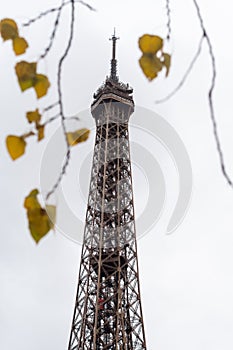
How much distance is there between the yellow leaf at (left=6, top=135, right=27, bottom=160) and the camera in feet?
5.04

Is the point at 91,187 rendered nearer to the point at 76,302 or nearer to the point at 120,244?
the point at 120,244

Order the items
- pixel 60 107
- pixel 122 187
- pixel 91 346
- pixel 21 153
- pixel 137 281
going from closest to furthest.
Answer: pixel 21 153
pixel 60 107
pixel 91 346
pixel 137 281
pixel 122 187

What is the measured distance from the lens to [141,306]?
25.1 metres

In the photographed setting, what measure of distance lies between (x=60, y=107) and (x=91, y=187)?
26.7 m

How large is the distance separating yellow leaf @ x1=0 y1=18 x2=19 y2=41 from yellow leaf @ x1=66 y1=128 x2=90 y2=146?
0.38m

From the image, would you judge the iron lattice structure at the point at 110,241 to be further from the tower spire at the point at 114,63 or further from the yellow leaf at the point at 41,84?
the yellow leaf at the point at 41,84

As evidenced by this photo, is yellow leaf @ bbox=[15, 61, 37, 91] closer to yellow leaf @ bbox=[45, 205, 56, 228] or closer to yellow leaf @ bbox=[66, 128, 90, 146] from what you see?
yellow leaf @ bbox=[66, 128, 90, 146]

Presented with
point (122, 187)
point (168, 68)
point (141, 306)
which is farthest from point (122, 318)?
point (168, 68)

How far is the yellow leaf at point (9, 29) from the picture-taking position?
1796 mm

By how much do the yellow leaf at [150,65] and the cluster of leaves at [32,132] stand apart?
→ 0.87ft

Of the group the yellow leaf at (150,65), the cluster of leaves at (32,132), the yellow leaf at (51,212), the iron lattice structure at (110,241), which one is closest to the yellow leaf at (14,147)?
the cluster of leaves at (32,132)

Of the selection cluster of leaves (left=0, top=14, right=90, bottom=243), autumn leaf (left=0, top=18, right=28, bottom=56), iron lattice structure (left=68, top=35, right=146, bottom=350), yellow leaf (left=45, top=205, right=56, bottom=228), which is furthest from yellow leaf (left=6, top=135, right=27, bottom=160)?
iron lattice structure (left=68, top=35, right=146, bottom=350)

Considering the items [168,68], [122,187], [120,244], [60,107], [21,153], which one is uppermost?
[122,187]

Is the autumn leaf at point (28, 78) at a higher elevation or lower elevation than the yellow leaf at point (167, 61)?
lower
